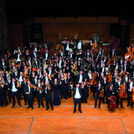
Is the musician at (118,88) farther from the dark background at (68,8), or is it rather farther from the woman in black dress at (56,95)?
the dark background at (68,8)

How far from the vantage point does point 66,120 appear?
7008 mm

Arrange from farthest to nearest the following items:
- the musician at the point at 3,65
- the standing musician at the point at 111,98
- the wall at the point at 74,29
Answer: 1. the wall at the point at 74,29
2. the musician at the point at 3,65
3. the standing musician at the point at 111,98

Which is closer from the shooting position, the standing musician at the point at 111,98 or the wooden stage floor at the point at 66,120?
the wooden stage floor at the point at 66,120

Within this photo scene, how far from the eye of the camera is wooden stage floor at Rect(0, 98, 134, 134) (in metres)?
6.49

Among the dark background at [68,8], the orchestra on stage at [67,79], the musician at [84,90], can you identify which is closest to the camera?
the orchestra on stage at [67,79]

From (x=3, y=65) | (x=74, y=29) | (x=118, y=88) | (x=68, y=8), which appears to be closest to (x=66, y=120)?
(x=118, y=88)

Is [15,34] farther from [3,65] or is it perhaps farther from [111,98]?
[111,98]

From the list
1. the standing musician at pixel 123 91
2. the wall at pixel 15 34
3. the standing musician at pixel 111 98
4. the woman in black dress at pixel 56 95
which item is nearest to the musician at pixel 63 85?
the woman in black dress at pixel 56 95

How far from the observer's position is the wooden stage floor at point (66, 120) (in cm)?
649

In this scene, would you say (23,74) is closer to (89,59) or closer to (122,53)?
(89,59)

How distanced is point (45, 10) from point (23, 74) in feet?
18.9

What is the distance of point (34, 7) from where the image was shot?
497 inches

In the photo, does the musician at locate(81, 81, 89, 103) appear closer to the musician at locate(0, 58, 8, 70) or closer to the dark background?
the musician at locate(0, 58, 8, 70)

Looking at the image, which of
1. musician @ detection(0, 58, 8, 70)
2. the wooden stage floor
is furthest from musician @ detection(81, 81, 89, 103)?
musician @ detection(0, 58, 8, 70)
